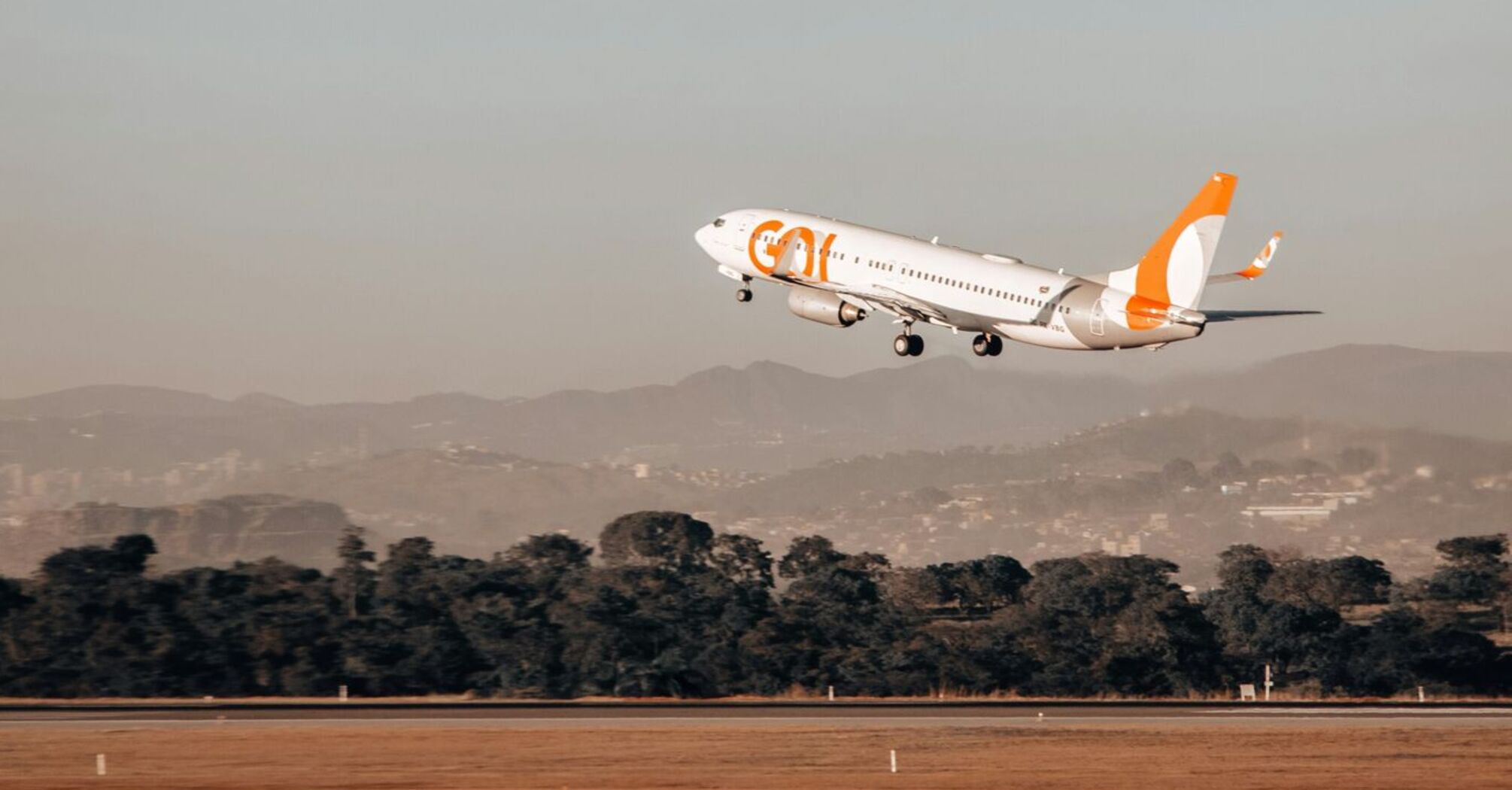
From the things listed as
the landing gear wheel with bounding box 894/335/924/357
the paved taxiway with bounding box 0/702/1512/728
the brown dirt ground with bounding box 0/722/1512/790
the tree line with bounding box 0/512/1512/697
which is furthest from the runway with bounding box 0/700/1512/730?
the tree line with bounding box 0/512/1512/697

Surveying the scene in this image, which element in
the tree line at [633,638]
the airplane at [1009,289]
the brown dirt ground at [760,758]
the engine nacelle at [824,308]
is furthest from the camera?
the tree line at [633,638]

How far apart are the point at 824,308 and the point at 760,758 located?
23397mm

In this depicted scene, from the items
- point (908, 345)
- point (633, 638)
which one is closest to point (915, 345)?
point (908, 345)

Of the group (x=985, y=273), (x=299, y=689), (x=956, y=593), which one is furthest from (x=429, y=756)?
(x=956, y=593)

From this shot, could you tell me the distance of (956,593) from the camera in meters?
156

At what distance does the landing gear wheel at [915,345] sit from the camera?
3231 inches

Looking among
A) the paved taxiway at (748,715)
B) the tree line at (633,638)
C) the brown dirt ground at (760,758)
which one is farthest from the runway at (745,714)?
the tree line at (633,638)

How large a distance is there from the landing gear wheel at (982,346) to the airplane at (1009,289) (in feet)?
0.14

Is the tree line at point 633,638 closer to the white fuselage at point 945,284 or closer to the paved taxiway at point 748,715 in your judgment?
the paved taxiway at point 748,715

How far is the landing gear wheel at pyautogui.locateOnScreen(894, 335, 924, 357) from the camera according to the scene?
82.1 meters

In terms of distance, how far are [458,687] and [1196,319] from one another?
56.8 metres

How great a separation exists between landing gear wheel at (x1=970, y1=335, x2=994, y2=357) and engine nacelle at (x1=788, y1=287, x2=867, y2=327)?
4641mm

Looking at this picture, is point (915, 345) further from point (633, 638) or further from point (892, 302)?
point (633, 638)

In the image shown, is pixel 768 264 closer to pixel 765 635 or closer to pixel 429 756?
pixel 429 756
